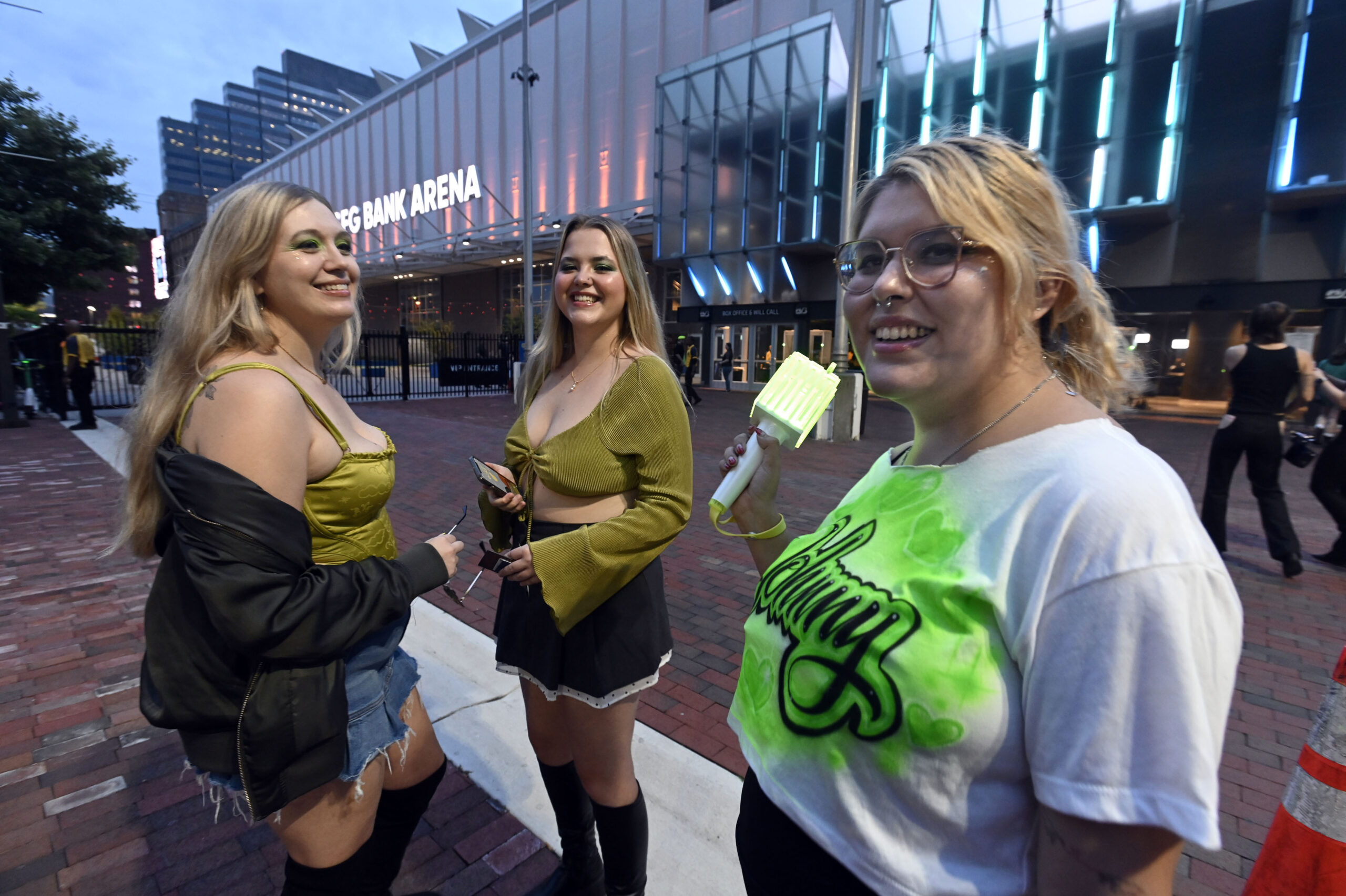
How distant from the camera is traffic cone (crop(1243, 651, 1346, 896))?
4.86ft

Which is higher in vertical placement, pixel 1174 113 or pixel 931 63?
pixel 931 63

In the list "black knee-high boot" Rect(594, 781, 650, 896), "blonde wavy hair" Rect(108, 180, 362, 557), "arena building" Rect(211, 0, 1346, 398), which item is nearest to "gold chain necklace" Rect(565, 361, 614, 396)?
"blonde wavy hair" Rect(108, 180, 362, 557)

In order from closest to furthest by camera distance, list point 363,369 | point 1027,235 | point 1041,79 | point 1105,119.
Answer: point 1027,235 → point 1105,119 → point 1041,79 → point 363,369

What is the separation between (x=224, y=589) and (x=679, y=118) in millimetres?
25678

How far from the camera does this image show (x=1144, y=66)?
1606 centimetres

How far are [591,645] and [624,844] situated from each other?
24.9 inches

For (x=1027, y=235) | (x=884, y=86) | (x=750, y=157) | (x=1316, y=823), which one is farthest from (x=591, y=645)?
(x=750, y=157)

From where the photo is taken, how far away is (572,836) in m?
2.03

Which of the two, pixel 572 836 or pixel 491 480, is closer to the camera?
pixel 491 480

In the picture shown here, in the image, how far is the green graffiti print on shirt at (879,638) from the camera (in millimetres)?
899

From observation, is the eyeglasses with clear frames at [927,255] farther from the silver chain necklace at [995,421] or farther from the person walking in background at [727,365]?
the person walking in background at [727,365]

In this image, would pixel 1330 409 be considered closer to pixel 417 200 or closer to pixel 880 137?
pixel 880 137

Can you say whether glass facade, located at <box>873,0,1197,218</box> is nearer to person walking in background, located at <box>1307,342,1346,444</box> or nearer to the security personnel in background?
person walking in background, located at <box>1307,342,1346,444</box>

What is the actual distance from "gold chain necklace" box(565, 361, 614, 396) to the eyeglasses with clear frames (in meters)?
1.01
